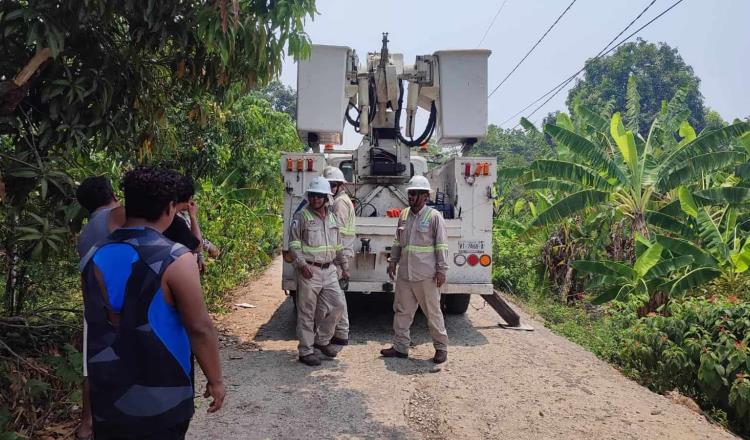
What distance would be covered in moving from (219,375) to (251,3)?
8.39ft

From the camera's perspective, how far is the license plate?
23.0 feet

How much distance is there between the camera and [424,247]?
593 cm

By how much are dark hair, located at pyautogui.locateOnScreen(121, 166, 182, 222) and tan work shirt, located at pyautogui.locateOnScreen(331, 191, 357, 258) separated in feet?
12.6

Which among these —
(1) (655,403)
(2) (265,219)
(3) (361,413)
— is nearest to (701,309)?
(1) (655,403)

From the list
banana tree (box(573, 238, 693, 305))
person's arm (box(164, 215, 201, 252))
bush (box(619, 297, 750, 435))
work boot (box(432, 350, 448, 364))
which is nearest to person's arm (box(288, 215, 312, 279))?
work boot (box(432, 350, 448, 364))

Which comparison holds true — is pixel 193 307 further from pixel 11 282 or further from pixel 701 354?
pixel 701 354

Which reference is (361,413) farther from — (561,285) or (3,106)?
(561,285)

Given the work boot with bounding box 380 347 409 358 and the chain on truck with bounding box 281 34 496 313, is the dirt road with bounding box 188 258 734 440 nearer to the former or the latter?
the work boot with bounding box 380 347 409 358

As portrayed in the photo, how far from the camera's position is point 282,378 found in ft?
17.3

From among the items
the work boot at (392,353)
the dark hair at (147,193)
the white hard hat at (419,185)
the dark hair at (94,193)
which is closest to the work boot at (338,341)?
the work boot at (392,353)

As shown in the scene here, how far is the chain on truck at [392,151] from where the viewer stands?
22.9 feet

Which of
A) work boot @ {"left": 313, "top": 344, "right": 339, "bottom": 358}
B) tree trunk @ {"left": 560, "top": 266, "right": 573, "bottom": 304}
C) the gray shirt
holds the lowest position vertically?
tree trunk @ {"left": 560, "top": 266, "right": 573, "bottom": 304}

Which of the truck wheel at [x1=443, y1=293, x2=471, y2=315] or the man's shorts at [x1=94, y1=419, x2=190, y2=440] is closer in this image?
the man's shorts at [x1=94, y1=419, x2=190, y2=440]

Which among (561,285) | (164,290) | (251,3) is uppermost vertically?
(251,3)
